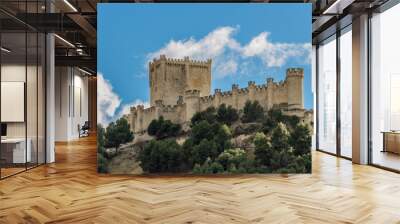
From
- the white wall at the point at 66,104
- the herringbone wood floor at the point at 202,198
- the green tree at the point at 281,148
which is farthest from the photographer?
the white wall at the point at 66,104

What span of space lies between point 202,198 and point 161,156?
2077 millimetres

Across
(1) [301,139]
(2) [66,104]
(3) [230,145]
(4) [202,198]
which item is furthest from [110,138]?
(2) [66,104]

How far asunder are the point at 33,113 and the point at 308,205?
5614mm

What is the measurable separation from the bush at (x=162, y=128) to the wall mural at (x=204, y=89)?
2cm

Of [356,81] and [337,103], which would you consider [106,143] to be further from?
[337,103]

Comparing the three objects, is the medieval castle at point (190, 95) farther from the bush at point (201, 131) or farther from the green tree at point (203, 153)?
the green tree at point (203, 153)

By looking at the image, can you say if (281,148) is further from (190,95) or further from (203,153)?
(190,95)

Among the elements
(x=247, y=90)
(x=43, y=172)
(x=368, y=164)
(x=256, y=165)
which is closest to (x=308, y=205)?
(x=256, y=165)

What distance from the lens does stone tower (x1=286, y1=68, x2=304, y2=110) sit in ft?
23.1

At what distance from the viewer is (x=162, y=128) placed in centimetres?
707

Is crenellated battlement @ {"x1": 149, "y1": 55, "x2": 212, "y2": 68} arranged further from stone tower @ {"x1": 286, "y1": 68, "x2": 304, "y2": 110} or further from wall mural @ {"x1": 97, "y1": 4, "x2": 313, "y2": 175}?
stone tower @ {"x1": 286, "y1": 68, "x2": 304, "y2": 110}

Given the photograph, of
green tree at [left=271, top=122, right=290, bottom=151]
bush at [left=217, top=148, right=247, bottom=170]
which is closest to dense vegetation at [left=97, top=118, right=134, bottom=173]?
bush at [left=217, top=148, right=247, bottom=170]

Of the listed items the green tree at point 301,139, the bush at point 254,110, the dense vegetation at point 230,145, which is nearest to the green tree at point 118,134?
the dense vegetation at point 230,145

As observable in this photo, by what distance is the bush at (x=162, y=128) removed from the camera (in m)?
7.06
